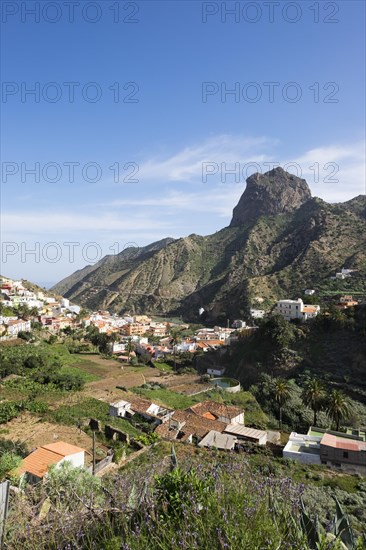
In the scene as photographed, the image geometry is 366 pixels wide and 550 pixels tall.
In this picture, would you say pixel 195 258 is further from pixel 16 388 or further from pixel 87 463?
pixel 87 463

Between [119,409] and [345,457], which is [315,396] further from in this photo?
[119,409]

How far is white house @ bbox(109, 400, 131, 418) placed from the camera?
1086 inches

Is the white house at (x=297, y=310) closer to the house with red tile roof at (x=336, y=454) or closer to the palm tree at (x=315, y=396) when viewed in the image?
the palm tree at (x=315, y=396)

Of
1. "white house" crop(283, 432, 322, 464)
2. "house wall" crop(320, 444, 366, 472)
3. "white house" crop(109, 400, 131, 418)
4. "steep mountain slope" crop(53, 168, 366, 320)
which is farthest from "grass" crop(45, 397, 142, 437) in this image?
"steep mountain slope" crop(53, 168, 366, 320)

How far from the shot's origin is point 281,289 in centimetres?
8888

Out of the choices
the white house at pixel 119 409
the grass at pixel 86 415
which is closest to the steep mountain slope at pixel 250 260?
Result: the white house at pixel 119 409

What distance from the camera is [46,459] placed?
15305 mm

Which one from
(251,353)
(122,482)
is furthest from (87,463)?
(251,353)

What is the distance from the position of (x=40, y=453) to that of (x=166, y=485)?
520 inches

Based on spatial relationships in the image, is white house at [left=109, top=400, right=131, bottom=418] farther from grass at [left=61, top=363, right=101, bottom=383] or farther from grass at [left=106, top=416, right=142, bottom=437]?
grass at [left=61, top=363, right=101, bottom=383]

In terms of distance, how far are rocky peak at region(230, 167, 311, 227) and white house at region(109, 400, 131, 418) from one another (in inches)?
6084

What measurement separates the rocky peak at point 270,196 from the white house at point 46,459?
166 meters

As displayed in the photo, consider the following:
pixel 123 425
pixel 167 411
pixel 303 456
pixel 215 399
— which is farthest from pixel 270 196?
pixel 123 425

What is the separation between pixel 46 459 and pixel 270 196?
176168 millimetres
